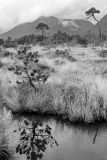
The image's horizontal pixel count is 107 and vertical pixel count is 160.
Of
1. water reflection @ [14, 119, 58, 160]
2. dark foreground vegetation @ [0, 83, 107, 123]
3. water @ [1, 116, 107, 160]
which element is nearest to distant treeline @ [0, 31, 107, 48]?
dark foreground vegetation @ [0, 83, 107, 123]

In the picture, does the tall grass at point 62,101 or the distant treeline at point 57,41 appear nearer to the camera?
the tall grass at point 62,101

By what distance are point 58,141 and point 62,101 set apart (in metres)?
2.14

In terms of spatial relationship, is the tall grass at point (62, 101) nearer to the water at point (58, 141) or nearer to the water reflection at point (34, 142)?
the water at point (58, 141)

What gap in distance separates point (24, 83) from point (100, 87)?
2.99 metres

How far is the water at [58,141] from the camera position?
18.6 ft

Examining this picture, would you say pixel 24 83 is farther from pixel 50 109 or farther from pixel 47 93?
pixel 50 109

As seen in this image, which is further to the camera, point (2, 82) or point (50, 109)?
point (2, 82)

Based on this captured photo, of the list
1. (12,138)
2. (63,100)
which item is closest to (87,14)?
(63,100)

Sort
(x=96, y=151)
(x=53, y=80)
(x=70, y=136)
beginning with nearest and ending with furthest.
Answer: (x=96, y=151) < (x=70, y=136) < (x=53, y=80)

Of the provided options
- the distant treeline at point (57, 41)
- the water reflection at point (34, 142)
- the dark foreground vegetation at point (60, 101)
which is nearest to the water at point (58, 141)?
the water reflection at point (34, 142)

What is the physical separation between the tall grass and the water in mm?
389

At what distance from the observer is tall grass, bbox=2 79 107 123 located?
8.74 meters

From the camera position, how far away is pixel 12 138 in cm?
667

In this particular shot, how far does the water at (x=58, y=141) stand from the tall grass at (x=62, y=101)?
39 centimetres
